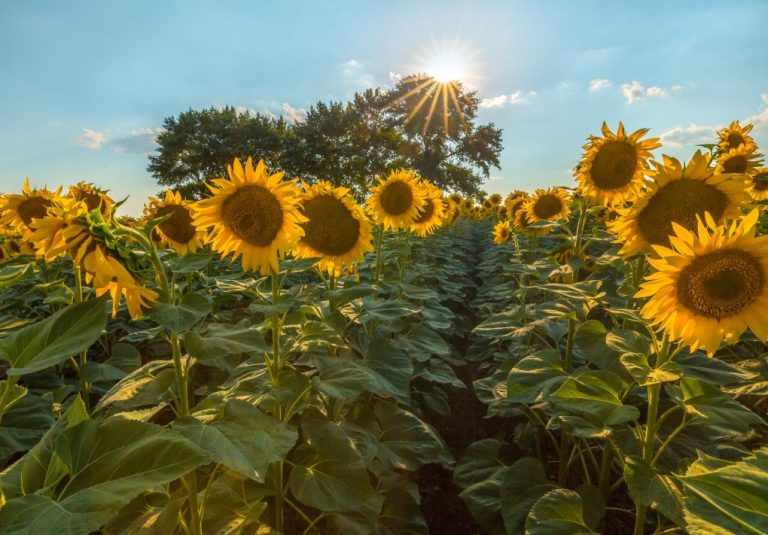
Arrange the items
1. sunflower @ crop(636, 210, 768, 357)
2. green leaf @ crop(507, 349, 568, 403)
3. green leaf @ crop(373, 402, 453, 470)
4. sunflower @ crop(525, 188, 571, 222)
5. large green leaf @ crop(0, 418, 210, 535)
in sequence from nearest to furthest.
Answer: large green leaf @ crop(0, 418, 210, 535) < sunflower @ crop(636, 210, 768, 357) < green leaf @ crop(507, 349, 568, 403) < green leaf @ crop(373, 402, 453, 470) < sunflower @ crop(525, 188, 571, 222)

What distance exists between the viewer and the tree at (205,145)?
1672 inches

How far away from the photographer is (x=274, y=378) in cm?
213

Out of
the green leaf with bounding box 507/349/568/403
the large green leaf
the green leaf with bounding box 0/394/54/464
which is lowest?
the green leaf with bounding box 0/394/54/464

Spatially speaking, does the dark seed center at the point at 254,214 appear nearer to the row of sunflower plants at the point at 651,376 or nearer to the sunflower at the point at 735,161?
the row of sunflower plants at the point at 651,376

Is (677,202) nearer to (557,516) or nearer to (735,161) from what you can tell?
(557,516)

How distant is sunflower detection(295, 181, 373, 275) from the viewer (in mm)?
3137

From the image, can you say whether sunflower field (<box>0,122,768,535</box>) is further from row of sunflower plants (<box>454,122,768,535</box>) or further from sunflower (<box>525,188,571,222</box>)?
sunflower (<box>525,188,571,222</box>)

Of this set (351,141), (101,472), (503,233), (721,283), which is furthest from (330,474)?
(351,141)

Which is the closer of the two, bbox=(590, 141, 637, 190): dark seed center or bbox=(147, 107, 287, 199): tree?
bbox=(590, 141, 637, 190): dark seed center

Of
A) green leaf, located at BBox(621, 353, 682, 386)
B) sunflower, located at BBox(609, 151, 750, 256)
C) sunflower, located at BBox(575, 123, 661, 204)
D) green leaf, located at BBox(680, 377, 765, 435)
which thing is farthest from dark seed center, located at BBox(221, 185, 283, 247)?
sunflower, located at BBox(575, 123, 661, 204)

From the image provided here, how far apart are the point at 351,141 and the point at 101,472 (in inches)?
1821

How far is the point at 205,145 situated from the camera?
42.9 metres

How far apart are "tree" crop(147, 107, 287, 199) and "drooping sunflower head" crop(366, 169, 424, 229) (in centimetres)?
3952

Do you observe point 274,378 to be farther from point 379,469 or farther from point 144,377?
point 379,469
